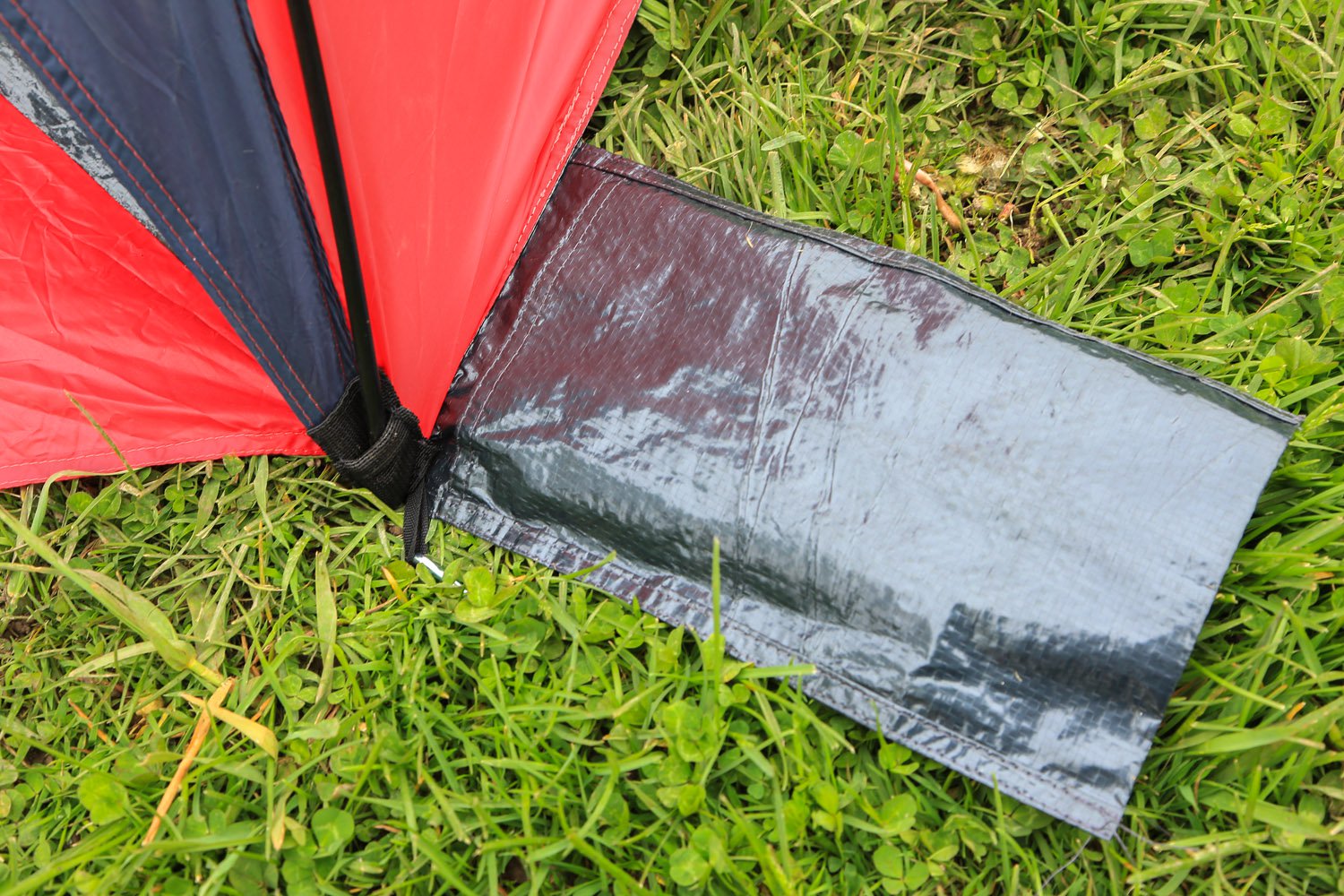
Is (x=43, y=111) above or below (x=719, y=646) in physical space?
above

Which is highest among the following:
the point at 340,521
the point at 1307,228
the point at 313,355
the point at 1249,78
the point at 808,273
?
the point at 1249,78

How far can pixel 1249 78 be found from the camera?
4.07 ft

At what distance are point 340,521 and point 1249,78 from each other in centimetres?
136

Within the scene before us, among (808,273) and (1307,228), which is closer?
(808,273)

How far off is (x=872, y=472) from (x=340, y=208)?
2.06ft

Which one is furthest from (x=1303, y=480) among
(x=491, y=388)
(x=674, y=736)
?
(x=491, y=388)

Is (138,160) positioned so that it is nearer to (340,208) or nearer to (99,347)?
(340,208)

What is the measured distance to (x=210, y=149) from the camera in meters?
0.90

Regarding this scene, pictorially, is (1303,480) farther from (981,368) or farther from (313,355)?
(313,355)

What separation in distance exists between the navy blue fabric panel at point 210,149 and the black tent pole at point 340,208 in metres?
0.04

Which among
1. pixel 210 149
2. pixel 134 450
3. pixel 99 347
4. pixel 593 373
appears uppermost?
pixel 210 149

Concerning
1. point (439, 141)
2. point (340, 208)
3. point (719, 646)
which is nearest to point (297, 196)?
point (340, 208)

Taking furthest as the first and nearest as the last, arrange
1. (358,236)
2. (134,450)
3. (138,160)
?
1. (134,450)
2. (358,236)
3. (138,160)

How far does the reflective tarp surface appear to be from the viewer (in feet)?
2.95
